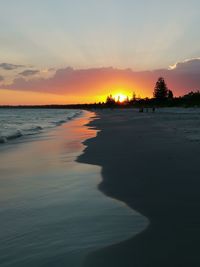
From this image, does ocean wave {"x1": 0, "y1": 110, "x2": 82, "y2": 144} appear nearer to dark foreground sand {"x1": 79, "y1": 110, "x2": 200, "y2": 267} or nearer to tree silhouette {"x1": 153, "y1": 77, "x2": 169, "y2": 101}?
dark foreground sand {"x1": 79, "y1": 110, "x2": 200, "y2": 267}

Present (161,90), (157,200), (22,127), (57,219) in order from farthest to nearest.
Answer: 1. (161,90)
2. (22,127)
3. (157,200)
4. (57,219)

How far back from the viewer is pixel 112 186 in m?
7.77

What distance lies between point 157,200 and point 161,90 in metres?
140

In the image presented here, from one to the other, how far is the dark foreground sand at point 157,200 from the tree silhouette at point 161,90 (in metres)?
133

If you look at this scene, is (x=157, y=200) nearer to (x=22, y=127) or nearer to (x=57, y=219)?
(x=57, y=219)

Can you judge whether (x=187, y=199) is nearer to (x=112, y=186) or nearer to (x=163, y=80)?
(x=112, y=186)

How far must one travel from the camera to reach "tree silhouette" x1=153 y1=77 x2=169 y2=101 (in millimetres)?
142250

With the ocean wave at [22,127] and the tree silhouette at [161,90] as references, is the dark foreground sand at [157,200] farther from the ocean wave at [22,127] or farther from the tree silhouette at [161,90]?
the tree silhouette at [161,90]

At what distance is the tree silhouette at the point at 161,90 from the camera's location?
142 m

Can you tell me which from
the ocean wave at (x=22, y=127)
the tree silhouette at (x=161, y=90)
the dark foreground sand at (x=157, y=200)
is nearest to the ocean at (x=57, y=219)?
the dark foreground sand at (x=157, y=200)

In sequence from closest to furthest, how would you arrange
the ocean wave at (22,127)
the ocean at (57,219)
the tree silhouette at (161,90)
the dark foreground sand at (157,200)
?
1. the dark foreground sand at (157,200)
2. the ocean at (57,219)
3. the ocean wave at (22,127)
4. the tree silhouette at (161,90)

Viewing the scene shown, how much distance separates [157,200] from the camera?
6406 mm

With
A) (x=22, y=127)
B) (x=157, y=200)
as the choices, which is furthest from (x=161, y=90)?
(x=157, y=200)

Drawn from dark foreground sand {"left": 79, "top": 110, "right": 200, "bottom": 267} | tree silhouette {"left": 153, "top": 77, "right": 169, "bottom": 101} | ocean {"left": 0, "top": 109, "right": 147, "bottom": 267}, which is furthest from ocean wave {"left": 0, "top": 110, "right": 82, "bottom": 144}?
tree silhouette {"left": 153, "top": 77, "right": 169, "bottom": 101}
